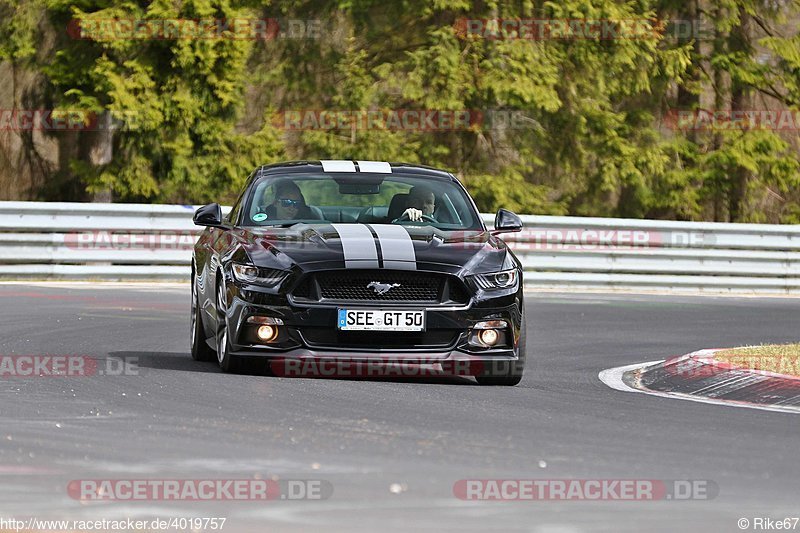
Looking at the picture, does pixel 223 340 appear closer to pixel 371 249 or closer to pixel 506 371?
pixel 371 249

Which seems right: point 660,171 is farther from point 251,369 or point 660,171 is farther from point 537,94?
point 251,369

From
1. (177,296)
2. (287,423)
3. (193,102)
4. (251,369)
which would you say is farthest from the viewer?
(193,102)

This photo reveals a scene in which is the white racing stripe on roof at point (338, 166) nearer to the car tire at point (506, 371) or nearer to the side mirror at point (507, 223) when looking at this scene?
the side mirror at point (507, 223)

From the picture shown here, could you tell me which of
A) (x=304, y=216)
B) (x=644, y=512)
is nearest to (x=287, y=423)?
(x=644, y=512)

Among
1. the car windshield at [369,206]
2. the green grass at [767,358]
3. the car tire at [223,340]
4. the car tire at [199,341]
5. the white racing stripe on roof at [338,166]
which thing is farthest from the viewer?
the white racing stripe on roof at [338,166]

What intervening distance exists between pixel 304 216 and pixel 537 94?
1968 cm

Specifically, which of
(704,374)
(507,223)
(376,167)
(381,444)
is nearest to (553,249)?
(376,167)

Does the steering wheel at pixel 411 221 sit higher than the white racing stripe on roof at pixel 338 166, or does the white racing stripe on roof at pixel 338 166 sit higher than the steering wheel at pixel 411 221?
the white racing stripe on roof at pixel 338 166

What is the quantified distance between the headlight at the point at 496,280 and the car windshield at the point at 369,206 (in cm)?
101

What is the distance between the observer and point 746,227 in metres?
24.6

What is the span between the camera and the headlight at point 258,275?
10.7m

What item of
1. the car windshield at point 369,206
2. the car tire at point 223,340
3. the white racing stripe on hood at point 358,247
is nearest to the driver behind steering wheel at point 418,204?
the car windshield at point 369,206

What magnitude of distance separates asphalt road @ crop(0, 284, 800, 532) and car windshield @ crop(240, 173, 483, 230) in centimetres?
120

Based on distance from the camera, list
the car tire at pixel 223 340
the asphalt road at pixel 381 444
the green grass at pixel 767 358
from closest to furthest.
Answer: the asphalt road at pixel 381 444, the car tire at pixel 223 340, the green grass at pixel 767 358
